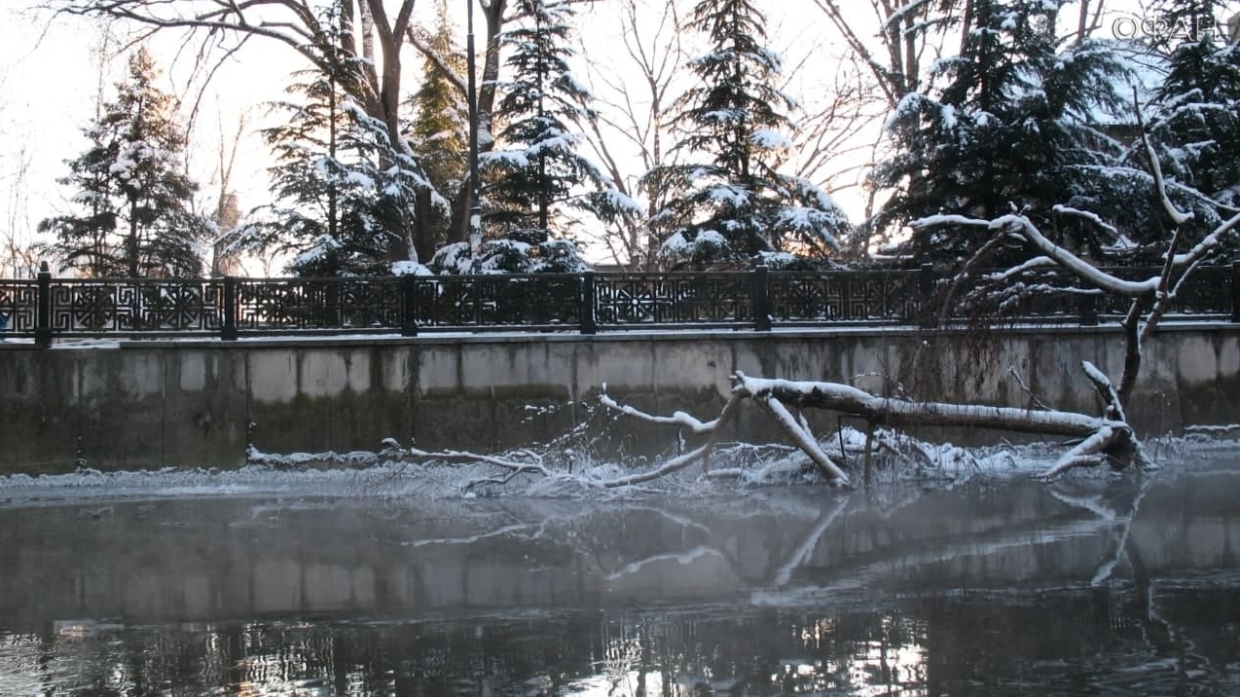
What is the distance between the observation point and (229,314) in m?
13.1

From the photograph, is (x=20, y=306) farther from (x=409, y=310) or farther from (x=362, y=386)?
(x=409, y=310)

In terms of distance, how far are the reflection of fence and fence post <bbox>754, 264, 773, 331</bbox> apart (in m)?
0.01

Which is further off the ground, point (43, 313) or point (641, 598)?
point (43, 313)

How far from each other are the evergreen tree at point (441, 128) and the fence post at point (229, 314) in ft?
32.7

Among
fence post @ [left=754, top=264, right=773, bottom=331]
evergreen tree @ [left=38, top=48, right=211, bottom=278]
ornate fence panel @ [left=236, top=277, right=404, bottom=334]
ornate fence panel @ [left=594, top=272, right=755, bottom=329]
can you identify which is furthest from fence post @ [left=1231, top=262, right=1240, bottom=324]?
evergreen tree @ [left=38, top=48, right=211, bottom=278]

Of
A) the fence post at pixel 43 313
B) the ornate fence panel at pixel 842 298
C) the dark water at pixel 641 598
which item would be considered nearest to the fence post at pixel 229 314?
the fence post at pixel 43 313

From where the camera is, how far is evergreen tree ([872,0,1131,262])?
15977 millimetres

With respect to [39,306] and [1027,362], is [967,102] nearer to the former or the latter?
[1027,362]

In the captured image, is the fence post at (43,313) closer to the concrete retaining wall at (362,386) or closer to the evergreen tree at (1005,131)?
the concrete retaining wall at (362,386)

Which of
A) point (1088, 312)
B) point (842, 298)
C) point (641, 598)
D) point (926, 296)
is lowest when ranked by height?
point (641, 598)

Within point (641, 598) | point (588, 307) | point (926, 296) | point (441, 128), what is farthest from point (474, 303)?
point (441, 128)

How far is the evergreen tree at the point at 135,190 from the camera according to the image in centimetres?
2355

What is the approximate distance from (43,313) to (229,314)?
2.31 meters

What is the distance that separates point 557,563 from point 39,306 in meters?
8.71
